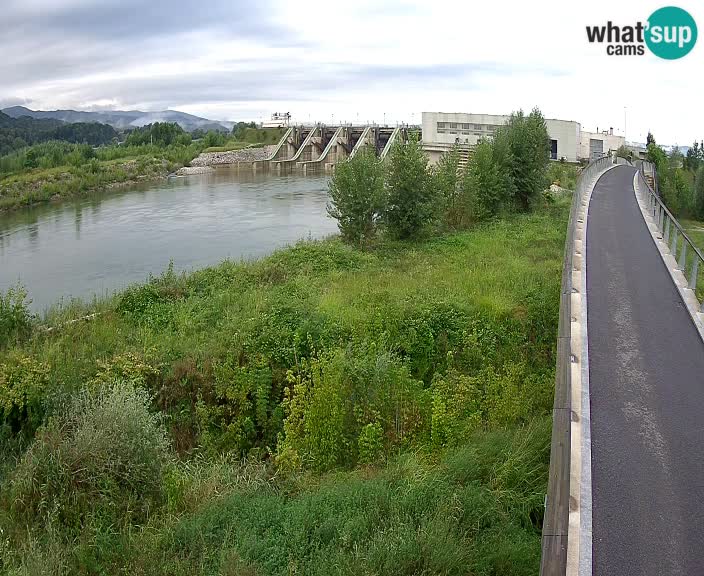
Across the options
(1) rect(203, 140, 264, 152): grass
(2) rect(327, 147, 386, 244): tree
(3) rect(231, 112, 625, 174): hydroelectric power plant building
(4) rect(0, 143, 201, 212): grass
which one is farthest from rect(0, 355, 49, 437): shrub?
(1) rect(203, 140, 264, 152): grass

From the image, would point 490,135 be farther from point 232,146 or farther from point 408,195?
point 232,146

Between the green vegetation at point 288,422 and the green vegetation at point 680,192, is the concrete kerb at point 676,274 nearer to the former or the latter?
the green vegetation at point 288,422

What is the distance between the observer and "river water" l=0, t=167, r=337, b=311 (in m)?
22.8

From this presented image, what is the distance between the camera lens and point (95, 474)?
725 centimetres

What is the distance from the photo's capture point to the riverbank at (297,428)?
19.5 ft

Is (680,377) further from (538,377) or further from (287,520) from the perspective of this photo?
(287,520)

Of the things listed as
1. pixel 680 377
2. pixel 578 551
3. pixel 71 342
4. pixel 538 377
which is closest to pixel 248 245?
pixel 71 342

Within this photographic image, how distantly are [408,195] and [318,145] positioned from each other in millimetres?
60091

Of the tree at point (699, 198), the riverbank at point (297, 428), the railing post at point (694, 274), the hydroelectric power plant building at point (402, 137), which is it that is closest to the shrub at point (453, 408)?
the riverbank at point (297, 428)

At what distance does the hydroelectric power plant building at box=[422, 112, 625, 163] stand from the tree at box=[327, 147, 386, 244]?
3417 cm

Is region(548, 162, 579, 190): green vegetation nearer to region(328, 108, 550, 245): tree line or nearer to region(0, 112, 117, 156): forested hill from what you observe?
region(328, 108, 550, 245): tree line

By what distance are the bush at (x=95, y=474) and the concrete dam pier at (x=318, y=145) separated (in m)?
66.3

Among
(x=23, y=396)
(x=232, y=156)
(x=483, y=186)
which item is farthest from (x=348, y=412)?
(x=232, y=156)

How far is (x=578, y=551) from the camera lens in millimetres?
4941
